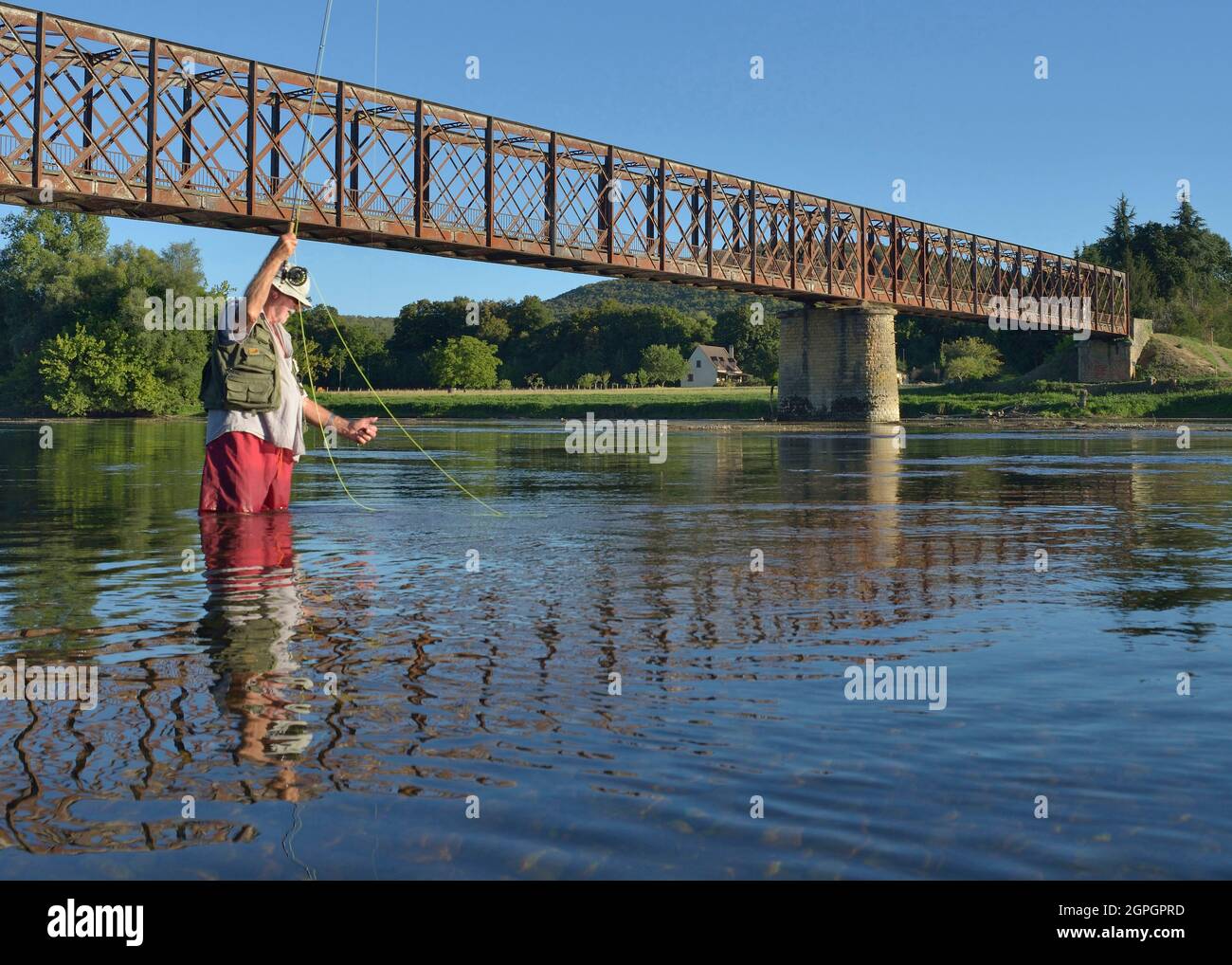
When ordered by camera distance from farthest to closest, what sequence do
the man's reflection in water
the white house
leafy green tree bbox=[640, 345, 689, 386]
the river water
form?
the white house < leafy green tree bbox=[640, 345, 689, 386] < the man's reflection in water < the river water

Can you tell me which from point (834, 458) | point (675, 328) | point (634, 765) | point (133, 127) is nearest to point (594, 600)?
point (634, 765)

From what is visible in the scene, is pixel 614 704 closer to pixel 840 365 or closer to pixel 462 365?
pixel 840 365

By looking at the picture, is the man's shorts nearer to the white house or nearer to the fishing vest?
the fishing vest

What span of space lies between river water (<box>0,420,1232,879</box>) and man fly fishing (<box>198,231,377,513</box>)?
0.84 metres

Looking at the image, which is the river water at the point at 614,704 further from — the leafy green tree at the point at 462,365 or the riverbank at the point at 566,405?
the leafy green tree at the point at 462,365

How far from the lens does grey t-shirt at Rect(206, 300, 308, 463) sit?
14555 mm

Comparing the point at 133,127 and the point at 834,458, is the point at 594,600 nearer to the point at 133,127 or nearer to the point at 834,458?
the point at 834,458

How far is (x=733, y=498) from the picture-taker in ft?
75.7

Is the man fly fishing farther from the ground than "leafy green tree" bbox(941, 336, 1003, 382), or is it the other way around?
Result: "leafy green tree" bbox(941, 336, 1003, 382)

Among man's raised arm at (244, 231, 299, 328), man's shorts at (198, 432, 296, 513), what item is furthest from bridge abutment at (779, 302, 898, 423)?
man's raised arm at (244, 231, 299, 328)

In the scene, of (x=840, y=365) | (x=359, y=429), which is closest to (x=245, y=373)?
(x=359, y=429)

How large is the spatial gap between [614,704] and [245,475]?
10.3 m

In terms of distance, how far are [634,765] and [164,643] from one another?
414cm

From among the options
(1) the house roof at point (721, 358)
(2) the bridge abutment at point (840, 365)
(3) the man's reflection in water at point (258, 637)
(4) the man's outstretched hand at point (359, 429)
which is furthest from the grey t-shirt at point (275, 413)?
(1) the house roof at point (721, 358)
